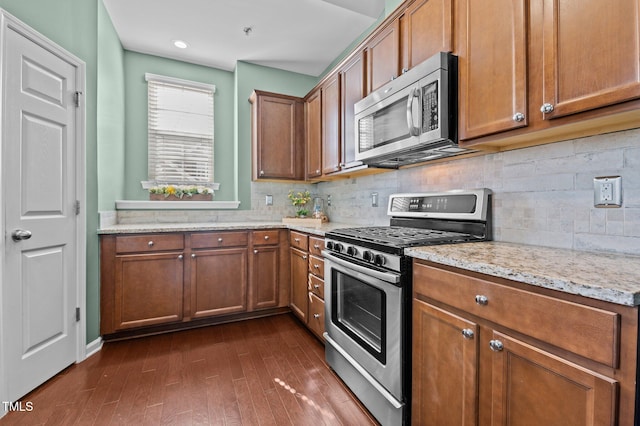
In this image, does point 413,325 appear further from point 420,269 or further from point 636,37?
point 636,37

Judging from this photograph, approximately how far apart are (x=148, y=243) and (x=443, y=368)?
250 centimetres

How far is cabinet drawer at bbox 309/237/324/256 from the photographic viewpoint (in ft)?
7.87

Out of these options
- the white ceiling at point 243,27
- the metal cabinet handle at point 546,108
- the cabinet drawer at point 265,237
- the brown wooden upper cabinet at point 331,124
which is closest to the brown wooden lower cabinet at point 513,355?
the metal cabinet handle at point 546,108

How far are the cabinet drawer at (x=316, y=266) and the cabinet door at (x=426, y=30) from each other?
1553mm

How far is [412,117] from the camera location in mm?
1737

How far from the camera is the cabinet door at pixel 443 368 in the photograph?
1.14m

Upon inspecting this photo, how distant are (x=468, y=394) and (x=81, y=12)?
11.3ft

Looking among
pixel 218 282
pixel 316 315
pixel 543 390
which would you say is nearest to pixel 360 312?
pixel 316 315

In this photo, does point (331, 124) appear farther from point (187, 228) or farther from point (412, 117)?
point (187, 228)

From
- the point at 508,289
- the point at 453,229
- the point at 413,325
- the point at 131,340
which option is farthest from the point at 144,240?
the point at 508,289

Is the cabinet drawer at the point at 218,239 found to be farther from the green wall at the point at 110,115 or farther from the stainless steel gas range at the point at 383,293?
the stainless steel gas range at the point at 383,293

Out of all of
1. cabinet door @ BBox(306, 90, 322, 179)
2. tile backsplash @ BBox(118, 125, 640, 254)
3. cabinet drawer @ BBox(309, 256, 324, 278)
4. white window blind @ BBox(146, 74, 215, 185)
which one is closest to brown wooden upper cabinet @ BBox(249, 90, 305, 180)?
cabinet door @ BBox(306, 90, 322, 179)

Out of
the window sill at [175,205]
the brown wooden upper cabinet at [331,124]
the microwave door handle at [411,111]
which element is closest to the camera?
the microwave door handle at [411,111]

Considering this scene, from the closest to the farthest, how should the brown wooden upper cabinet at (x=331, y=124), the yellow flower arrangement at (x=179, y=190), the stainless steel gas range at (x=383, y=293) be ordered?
1. the stainless steel gas range at (x=383, y=293)
2. the brown wooden upper cabinet at (x=331, y=124)
3. the yellow flower arrangement at (x=179, y=190)
